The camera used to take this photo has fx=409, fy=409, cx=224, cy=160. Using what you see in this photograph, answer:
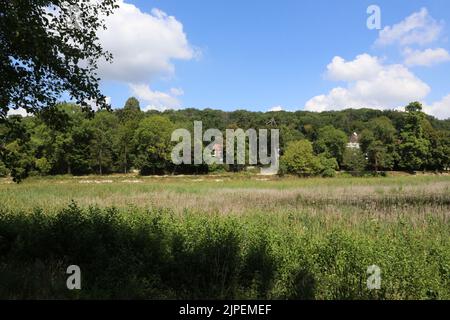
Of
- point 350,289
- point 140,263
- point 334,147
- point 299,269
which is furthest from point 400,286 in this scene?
point 334,147

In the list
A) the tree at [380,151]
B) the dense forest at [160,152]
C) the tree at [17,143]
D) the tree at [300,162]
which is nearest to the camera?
the tree at [17,143]

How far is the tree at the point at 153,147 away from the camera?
76.5m

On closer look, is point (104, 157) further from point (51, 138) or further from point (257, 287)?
point (257, 287)

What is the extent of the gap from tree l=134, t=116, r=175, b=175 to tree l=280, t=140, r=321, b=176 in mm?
22246

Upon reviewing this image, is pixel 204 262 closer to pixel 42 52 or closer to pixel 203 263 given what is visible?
pixel 203 263

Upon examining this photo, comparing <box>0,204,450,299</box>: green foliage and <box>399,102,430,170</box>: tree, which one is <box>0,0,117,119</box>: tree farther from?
<box>399,102,430,170</box>: tree

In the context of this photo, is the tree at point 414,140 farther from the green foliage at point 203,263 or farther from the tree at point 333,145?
the green foliage at point 203,263

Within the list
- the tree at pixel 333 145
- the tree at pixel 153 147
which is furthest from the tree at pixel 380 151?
the tree at pixel 153 147

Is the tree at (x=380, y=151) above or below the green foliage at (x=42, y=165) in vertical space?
above

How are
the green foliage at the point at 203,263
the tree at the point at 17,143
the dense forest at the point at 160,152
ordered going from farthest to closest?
the dense forest at the point at 160,152, the tree at the point at 17,143, the green foliage at the point at 203,263

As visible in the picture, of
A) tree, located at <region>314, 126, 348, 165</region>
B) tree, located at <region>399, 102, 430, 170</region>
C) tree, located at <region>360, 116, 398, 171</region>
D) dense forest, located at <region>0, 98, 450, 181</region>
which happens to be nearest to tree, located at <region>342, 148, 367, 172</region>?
dense forest, located at <region>0, 98, 450, 181</region>

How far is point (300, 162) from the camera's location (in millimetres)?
76000

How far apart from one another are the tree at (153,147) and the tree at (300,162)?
22246mm

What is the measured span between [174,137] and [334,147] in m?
38.8
